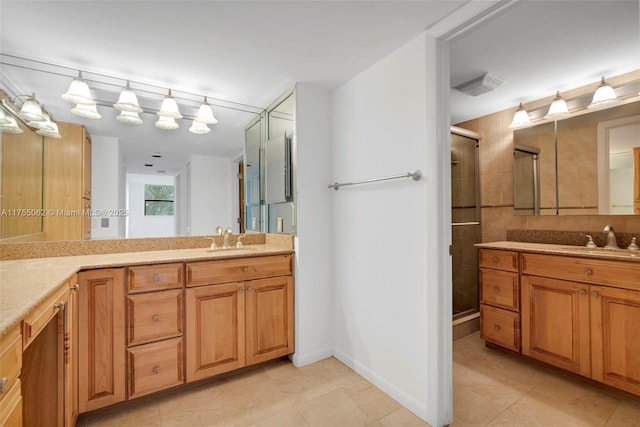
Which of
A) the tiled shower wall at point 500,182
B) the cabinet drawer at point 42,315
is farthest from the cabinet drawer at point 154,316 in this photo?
the tiled shower wall at point 500,182

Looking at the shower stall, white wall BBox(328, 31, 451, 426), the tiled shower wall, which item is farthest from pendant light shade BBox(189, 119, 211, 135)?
the tiled shower wall

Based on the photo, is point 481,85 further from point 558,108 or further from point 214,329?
point 214,329

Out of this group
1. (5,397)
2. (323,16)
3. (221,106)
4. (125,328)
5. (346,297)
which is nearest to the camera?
(5,397)

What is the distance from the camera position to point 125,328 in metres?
1.62

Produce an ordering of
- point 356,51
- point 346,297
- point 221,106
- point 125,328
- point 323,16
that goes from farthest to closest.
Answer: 1. point 221,106
2. point 346,297
3. point 356,51
4. point 125,328
5. point 323,16

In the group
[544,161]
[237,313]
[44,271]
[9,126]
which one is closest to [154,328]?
[237,313]

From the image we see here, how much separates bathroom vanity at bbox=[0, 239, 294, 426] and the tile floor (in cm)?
13

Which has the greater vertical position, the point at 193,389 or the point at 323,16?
the point at 323,16

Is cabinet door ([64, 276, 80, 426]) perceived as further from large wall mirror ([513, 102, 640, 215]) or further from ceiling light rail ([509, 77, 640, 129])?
ceiling light rail ([509, 77, 640, 129])

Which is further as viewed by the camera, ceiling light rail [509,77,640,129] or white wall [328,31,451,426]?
ceiling light rail [509,77,640,129]

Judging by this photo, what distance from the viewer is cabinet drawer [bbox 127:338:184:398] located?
5.38ft

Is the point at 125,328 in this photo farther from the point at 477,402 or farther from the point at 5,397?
the point at 477,402

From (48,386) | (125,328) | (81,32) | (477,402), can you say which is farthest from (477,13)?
(48,386)

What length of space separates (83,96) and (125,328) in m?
1.46
